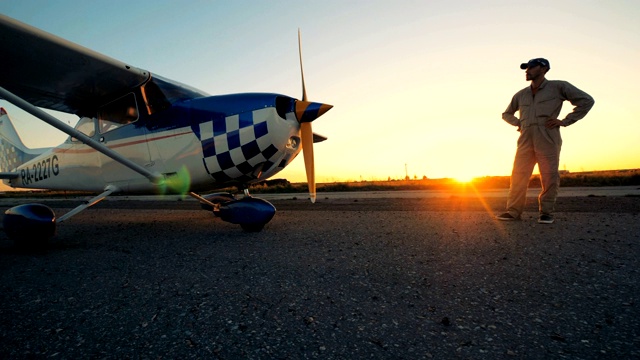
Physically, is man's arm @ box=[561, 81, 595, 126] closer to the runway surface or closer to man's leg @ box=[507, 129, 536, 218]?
man's leg @ box=[507, 129, 536, 218]

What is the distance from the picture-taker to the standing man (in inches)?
158

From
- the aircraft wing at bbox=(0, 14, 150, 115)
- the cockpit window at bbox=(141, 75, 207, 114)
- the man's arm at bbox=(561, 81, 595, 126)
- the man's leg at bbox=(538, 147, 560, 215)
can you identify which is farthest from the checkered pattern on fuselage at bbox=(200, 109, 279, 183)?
the man's arm at bbox=(561, 81, 595, 126)

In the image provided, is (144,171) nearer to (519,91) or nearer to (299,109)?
(299,109)

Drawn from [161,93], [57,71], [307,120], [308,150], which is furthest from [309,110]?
[57,71]

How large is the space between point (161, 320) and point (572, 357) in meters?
1.80

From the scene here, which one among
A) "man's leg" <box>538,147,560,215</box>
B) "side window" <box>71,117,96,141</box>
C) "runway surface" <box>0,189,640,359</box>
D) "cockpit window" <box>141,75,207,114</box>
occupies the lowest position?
"runway surface" <box>0,189,640,359</box>

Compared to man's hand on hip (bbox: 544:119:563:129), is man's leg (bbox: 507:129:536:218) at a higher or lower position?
lower

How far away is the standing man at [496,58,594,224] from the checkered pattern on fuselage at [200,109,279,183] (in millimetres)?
3458

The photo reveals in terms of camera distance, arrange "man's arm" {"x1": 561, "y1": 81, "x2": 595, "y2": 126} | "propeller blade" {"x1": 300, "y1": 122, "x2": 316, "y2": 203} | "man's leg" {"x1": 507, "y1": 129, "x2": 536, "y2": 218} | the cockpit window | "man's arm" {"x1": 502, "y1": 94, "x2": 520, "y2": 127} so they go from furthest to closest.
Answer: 1. "man's arm" {"x1": 502, "y1": 94, "x2": 520, "y2": 127}
2. the cockpit window
3. "man's leg" {"x1": 507, "y1": 129, "x2": 536, "y2": 218}
4. "propeller blade" {"x1": 300, "y1": 122, "x2": 316, "y2": 203}
5. "man's arm" {"x1": 561, "y1": 81, "x2": 595, "y2": 126}

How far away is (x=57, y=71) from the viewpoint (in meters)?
4.22

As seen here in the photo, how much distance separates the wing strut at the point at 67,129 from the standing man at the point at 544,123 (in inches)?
201

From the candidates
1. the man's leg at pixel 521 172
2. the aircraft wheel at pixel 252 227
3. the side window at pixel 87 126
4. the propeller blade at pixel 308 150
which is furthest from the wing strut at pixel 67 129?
the man's leg at pixel 521 172

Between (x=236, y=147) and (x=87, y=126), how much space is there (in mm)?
3143

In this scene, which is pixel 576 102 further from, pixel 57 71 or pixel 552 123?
pixel 57 71
